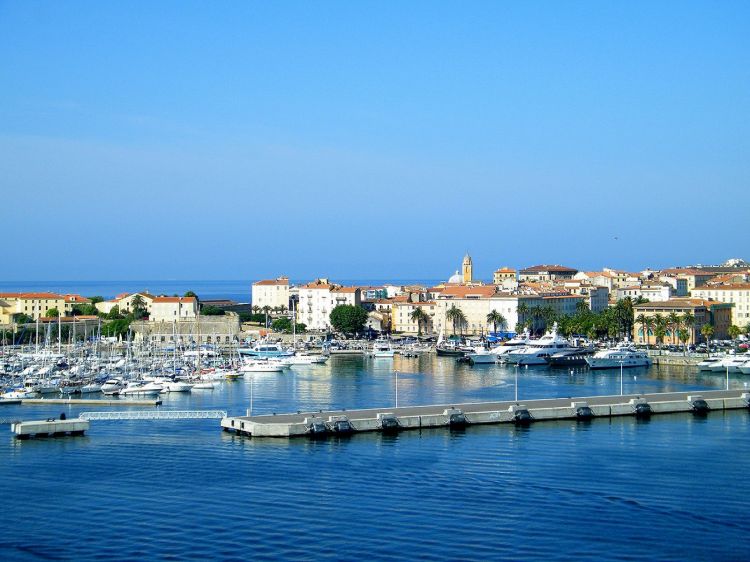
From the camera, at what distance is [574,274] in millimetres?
78438

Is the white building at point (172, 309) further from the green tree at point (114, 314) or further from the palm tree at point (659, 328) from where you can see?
the palm tree at point (659, 328)

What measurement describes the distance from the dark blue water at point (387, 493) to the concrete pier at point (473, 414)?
1.42ft

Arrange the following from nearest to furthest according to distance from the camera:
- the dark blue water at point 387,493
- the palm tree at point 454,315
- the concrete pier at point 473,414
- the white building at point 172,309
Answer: the dark blue water at point 387,493 < the concrete pier at point 473,414 < the palm tree at point 454,315 < the white building at point 172,309

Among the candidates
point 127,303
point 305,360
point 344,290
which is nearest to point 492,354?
point 305,360

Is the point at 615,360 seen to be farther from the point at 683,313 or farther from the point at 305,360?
the point at 305,360

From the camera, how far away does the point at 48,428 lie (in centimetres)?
2186

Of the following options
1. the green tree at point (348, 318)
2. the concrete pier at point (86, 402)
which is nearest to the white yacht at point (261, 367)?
the concrete pier at point (86, 402)

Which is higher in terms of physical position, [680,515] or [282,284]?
[282,284]

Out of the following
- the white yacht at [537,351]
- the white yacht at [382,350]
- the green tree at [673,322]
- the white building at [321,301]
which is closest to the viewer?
the white yacht at [537,351]

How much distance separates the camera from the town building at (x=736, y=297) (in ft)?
181

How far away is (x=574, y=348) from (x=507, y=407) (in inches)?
882

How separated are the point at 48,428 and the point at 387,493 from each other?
8628 mm

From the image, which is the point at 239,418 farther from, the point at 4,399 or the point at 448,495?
the point at 4,399

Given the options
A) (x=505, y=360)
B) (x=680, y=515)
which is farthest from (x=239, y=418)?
(x=505, y=360)
